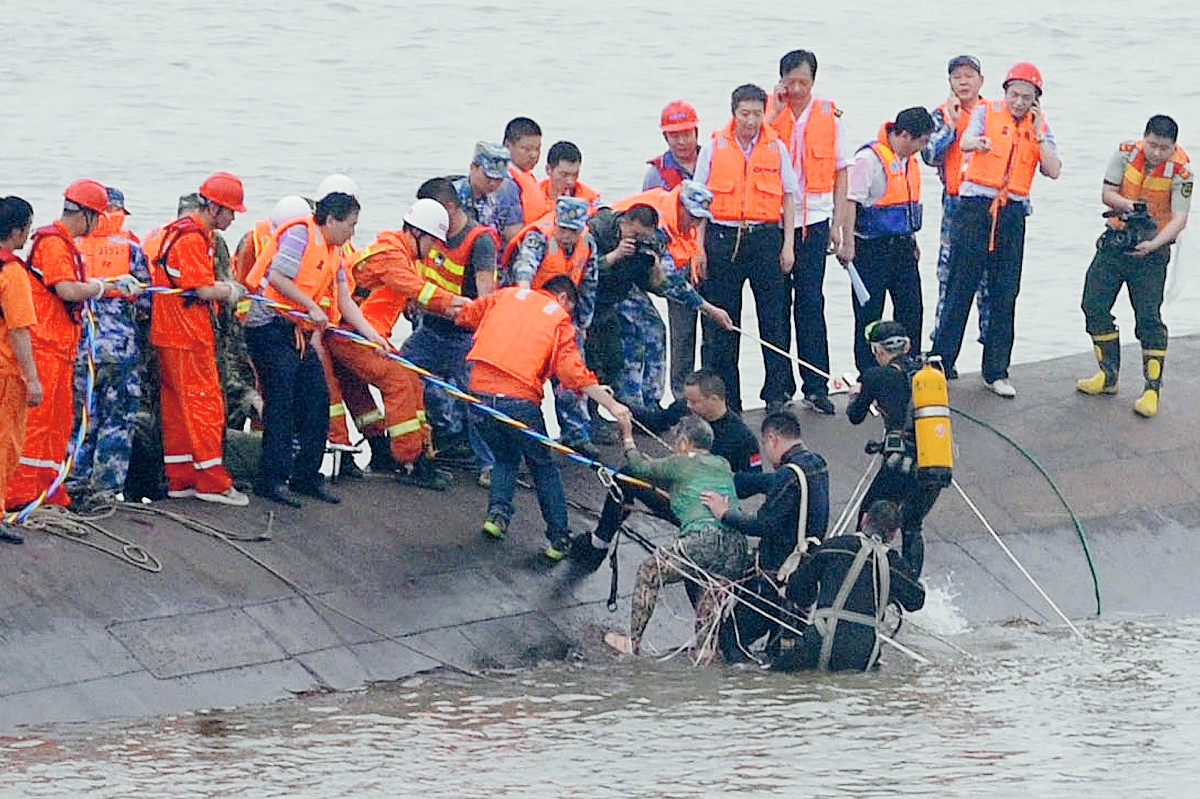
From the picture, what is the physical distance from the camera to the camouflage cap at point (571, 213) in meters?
14.7

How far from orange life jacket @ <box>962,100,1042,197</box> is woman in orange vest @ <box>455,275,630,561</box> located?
14.5 ft

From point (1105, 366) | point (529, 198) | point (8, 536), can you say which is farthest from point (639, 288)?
point (1105, 366)

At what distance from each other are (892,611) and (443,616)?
125 inches

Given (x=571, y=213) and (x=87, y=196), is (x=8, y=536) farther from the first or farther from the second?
(x=571, y=213)

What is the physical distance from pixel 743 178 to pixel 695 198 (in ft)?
2.36

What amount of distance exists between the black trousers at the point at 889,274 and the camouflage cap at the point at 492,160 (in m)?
3.36

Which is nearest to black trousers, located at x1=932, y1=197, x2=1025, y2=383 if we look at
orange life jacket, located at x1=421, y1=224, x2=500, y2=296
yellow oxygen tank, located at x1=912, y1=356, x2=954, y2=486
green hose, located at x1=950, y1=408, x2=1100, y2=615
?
green hose, located at x1=950, y1=408, x2=1100, y2=615

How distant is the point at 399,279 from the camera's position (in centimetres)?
1448

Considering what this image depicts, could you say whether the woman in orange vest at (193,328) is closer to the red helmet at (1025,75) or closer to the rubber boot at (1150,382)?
the red helmet at (1025,75)

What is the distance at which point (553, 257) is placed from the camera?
48.6 feet

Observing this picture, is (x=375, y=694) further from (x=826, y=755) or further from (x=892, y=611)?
(x=892, y=611)

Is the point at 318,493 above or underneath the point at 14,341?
underneath

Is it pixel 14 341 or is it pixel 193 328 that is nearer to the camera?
pixel 14 341

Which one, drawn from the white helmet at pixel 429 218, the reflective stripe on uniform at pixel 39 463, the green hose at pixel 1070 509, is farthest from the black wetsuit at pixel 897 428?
the reflective stripe on uniform at pixel 39 463
